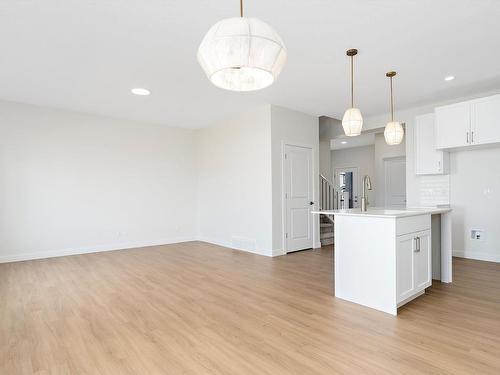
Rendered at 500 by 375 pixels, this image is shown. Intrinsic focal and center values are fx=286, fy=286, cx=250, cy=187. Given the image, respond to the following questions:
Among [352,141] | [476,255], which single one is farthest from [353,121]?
[352,141]

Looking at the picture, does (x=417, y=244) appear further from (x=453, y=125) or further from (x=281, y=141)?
(x=281, y=141)

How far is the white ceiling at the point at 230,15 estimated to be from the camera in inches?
96.9

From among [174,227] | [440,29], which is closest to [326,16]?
[440,29]

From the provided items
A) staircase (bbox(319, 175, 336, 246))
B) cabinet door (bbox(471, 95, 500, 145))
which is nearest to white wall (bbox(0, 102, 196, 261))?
staircase (bbox(319, 175, 336, 246))

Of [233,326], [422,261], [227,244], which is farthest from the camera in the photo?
[227,244]

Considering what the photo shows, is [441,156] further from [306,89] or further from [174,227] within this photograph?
[174,227]

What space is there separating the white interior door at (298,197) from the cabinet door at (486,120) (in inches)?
106

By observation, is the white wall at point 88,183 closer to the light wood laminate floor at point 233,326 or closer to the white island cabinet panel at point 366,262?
the light wood laminate floor at point 233,326

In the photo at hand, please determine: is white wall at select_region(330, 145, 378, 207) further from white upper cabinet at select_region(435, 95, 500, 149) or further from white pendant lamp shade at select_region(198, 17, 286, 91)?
white pendant lamp shade at select_region(198, 17, 286, 91)

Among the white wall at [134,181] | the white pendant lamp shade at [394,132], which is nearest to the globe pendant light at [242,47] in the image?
the white pendant lamp shade at [394,132]

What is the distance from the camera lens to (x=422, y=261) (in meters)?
3.04

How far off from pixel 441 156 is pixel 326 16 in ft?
12.1

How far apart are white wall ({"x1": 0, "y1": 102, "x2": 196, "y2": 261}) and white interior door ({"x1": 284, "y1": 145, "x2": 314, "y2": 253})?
2.74m

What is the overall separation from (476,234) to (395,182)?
11.1ft
